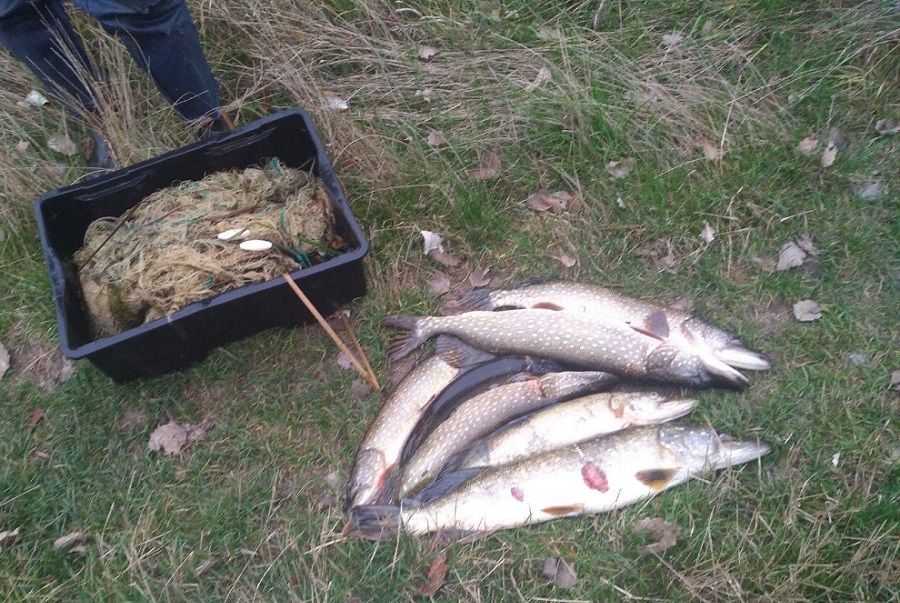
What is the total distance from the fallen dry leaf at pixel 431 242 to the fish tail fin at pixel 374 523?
1.27 meters

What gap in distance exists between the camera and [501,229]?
3.24 m

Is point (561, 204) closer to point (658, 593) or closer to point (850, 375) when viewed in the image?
point (850, 375)

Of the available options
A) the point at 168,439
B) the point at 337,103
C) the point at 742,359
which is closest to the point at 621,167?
the point at 742,359

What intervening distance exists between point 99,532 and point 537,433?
182 cm

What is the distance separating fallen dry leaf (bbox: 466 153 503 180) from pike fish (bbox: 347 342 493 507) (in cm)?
99

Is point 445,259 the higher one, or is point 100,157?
point 100,157

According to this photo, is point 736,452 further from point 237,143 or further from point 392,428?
point 237,143

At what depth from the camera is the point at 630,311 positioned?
9.24ft

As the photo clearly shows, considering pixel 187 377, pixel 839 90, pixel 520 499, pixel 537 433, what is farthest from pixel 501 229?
pixel 839 90

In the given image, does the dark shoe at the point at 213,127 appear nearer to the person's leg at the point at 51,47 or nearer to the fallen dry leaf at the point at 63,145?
the person's leg at the point at 51,47

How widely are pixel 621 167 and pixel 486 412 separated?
151 centimetres

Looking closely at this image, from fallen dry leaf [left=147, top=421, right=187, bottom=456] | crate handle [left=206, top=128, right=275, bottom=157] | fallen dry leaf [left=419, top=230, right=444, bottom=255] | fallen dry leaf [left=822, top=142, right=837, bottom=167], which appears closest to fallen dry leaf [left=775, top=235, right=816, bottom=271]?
fallen dry leaf [left=822, top=142, right=837, bottom=167]

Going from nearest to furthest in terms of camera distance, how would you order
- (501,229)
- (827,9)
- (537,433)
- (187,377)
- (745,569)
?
(745,569), (537,433), (187,377), (501,229), (827,9)

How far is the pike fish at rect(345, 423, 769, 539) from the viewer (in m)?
2.46
